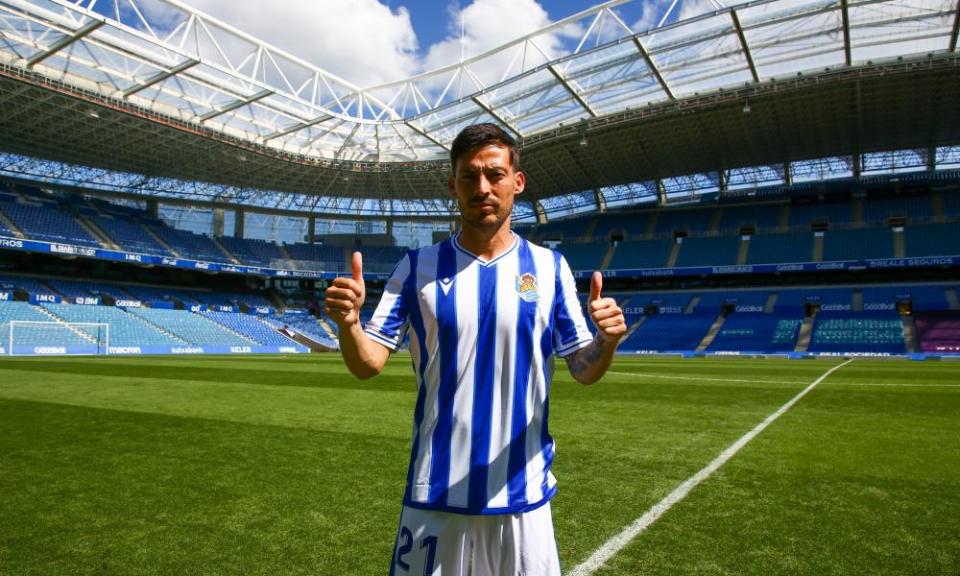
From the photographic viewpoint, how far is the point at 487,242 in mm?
2232

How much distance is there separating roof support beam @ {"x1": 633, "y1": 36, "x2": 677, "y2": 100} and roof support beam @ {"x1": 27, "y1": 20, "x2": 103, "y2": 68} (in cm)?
2112

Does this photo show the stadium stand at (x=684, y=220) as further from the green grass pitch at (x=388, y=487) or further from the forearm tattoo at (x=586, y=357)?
the forearm tattoo at (x=586, y=357)

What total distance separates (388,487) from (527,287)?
3.69 meters

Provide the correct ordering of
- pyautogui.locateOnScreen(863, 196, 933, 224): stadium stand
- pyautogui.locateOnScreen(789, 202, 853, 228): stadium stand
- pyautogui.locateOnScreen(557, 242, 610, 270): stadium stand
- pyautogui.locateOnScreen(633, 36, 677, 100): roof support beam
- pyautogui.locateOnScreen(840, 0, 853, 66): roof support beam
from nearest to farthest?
pyautogui.locateOnScreen(840, 0, 853, 66): roof support beam < pyautogui.locateOnScreen(633, 36, 677, 100): roof support beam < pyautogui.locateOnScreen(863, 196, 933, 224): stadium stand < pyautogui.locateOnScreen(789, 202, 853, 228): stadium stand < pyautogui.locateOnScreen(557, 242, 610, 270): stadium stand

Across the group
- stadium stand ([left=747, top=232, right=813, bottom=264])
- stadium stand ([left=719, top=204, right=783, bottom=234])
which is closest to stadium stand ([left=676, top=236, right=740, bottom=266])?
stadium stand ([left=747, top=232, right=813, bottom=264])

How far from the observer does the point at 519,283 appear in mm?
2197

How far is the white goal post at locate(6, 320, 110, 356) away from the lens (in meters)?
32.1

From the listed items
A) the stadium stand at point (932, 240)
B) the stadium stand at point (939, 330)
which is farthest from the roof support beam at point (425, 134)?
the stadium stand at point (932, 240)

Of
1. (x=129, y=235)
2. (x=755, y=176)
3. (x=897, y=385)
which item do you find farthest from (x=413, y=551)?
(x=129, y=235)

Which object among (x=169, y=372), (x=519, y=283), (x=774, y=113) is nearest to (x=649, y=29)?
(x=774, y=113)

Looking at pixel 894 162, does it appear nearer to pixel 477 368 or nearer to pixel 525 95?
pixel 525 95

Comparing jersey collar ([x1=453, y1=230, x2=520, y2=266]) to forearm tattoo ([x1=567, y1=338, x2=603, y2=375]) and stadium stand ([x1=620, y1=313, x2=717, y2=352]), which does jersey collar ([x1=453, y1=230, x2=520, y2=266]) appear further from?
stadium stand ([x1=620, y1=313, x2=717, y2=352])

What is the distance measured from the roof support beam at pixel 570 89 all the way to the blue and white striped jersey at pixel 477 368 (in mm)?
27390

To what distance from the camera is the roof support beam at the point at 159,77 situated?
2577cm
